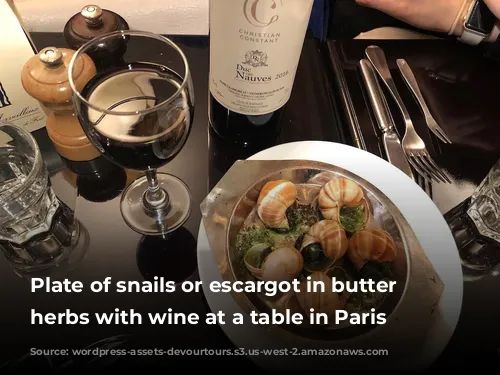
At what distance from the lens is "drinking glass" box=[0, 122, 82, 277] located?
1.61 feet

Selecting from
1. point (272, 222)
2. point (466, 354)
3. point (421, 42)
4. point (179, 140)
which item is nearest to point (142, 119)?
point (179, 140)

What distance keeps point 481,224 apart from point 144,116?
1.34 feet

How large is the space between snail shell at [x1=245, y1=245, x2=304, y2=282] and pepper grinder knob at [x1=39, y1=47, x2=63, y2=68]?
285mm

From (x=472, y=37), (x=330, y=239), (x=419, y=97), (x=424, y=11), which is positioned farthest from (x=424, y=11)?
(x=330, y=239)

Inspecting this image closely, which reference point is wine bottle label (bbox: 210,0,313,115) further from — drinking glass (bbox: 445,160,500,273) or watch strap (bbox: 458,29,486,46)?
watch strap (bbox: 458,29,486,46)

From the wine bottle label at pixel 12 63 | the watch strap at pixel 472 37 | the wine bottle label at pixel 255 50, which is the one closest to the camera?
the wine bottle label at pixel 255 50

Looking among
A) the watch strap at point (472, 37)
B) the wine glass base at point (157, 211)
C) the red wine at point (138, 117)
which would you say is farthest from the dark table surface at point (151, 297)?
the watch strap at point (472, 37)

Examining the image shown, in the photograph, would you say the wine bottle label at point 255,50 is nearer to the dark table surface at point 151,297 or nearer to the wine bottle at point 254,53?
the wine bottle at point 254,53

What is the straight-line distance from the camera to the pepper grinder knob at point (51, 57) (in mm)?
484

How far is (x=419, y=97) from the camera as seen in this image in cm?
64

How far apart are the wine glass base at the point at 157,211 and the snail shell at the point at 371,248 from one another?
20cm

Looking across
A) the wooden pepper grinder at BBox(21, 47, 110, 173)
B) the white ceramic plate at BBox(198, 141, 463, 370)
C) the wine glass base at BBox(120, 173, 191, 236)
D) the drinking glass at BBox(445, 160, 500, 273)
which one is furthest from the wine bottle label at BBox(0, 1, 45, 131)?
the drinking glass at BBox(445, 160, 500, 273)

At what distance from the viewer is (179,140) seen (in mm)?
453

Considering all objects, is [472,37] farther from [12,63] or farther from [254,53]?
[12,63]
